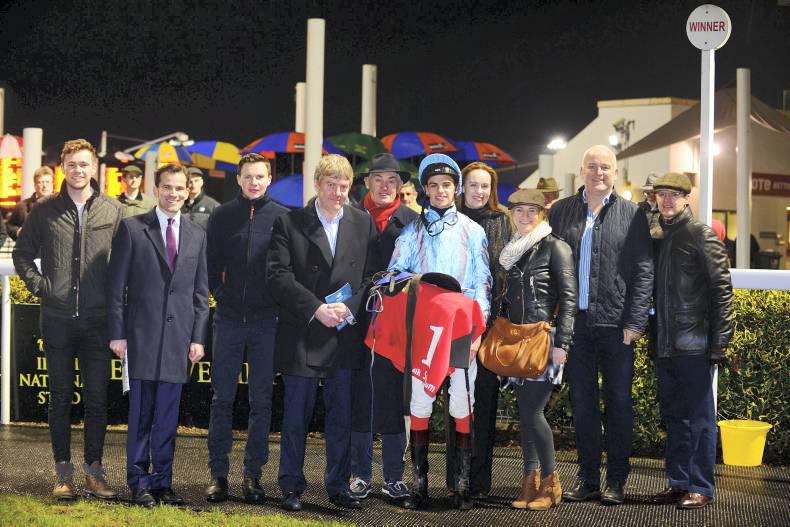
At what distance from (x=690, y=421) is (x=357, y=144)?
15.3 metres

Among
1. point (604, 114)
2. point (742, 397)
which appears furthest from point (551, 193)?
point (604, 114)

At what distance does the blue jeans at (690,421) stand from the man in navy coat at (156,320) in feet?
9.19

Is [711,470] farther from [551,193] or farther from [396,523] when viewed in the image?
[551,193]

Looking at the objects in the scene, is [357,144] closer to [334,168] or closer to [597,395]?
[334,168]

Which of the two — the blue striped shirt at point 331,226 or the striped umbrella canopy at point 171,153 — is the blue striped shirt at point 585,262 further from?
the striped umbrella canopy at point 171,153

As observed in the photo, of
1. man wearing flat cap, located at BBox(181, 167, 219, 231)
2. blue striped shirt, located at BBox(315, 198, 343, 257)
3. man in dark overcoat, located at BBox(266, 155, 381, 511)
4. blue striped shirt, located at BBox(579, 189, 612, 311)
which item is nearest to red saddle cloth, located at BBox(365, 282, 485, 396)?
man in dark overcoat, located at BBox(266, 155, 381, 511)

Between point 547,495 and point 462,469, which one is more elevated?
point 462,469

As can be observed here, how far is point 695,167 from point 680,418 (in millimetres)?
25710

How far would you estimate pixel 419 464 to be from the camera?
617 centimetres

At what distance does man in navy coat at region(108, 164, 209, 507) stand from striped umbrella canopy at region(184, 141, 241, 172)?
979 inches

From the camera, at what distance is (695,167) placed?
101ft

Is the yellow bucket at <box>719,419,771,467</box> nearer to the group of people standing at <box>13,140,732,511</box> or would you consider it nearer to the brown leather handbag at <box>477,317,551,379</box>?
the group of people standing at <box>13,140,732,511</box>

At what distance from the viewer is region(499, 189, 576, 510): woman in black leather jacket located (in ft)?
19.9

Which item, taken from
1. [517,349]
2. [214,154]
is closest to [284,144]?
[214,154]
